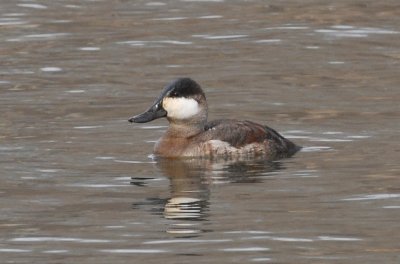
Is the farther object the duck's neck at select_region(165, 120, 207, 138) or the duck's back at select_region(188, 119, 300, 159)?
the duck's neck at select_region(165, 120, 207, 138)

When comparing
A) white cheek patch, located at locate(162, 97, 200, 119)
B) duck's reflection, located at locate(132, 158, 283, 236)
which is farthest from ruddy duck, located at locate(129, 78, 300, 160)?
duck's reflection, located at locate(132, 158, 283, 236)

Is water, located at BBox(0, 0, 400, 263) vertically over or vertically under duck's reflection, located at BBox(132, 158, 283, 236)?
over

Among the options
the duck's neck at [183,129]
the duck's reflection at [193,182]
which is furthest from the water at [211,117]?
the duck's neck at [183,129]

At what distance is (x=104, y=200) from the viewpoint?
11.9 metres

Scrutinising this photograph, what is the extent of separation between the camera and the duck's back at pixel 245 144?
46.6ft

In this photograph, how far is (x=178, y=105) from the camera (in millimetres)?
14547

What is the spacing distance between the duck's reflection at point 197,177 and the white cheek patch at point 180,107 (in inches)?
21.0

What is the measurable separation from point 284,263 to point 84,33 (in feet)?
38.9

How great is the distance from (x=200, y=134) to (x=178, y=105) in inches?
13.3

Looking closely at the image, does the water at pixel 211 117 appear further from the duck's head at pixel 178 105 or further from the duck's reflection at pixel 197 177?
the duck's head at pixel 178 105

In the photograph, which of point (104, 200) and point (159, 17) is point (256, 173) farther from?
point (159, 17)

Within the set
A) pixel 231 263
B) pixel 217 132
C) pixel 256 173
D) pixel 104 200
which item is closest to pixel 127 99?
pixel 217 132

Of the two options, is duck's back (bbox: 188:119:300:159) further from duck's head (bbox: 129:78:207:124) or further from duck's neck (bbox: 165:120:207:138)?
duck's head (bbox: 129:78:207:124)

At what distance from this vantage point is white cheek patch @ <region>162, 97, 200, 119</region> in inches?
571
